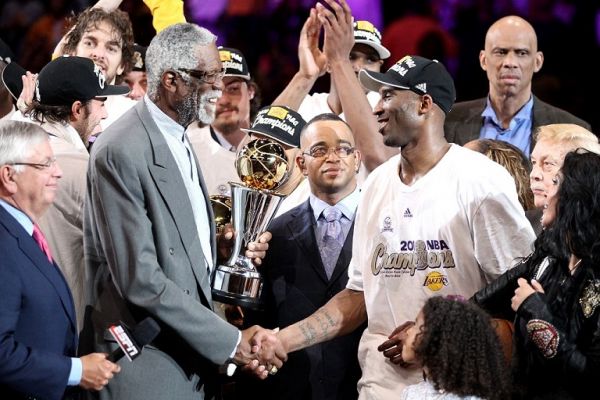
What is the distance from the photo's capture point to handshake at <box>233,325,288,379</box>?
4.04 metres

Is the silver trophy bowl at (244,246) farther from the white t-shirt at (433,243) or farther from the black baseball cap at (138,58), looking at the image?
the black baseball cap at (138,58)

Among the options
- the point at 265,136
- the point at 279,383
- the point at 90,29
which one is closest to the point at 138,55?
the point at 90,29

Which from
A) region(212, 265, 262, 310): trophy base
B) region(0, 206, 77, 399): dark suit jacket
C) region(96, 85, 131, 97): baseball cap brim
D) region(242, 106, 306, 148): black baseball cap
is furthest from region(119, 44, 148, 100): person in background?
region(0, 206, 77, 399): dark suit jacket

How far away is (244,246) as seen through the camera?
4172mm

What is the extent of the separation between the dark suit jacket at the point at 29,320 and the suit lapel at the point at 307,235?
1.27 meters

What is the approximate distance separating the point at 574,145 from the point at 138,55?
101 inches

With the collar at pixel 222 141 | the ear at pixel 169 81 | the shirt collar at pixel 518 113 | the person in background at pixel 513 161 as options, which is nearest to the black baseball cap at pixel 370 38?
the shirt collar at pixel 518 113

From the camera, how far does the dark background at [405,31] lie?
7.23m

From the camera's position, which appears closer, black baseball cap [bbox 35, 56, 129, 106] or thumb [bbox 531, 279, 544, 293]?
thumb [bbox 531, 279, 544, 293]

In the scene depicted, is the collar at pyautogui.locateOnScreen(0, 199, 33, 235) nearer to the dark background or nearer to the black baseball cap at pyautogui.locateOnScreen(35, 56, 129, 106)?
the black baseball cap at pyautogui.locateOnScreen(35, 56, 129, 106)

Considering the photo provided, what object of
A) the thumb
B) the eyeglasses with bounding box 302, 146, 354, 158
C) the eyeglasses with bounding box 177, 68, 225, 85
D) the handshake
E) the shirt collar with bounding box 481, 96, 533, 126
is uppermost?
the shirt collar with bounding box 481, 96, 533, 126

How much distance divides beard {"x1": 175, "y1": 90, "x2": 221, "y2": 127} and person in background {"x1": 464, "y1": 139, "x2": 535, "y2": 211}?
51.1 inches

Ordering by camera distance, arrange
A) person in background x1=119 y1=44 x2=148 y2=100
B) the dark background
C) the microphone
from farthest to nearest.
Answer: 1. the dark background
2. person in background x1=119 y1=44 x2=148 y2=100
3. the microphone

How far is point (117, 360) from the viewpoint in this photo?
3596mm
